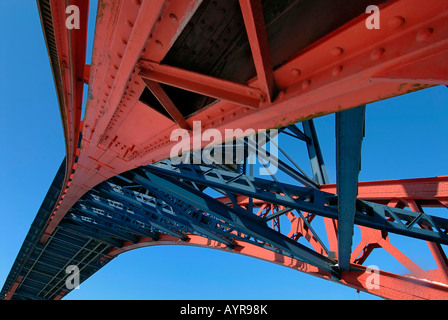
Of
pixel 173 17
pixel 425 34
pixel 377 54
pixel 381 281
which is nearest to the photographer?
pixel 425 34

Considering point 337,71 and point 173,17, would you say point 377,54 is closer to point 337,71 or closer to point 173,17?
point 337,71

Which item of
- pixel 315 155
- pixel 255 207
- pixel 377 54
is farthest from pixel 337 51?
pixel 255 207

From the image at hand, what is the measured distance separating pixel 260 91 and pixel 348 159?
1.62 metres

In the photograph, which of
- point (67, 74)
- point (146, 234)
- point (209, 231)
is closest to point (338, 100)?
point (67, 74)

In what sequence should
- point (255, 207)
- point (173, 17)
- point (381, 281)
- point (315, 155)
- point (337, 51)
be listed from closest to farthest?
point (337, 51) → point (173, 17) → point (315, 155) → point (381, 281) → point (255, 207)

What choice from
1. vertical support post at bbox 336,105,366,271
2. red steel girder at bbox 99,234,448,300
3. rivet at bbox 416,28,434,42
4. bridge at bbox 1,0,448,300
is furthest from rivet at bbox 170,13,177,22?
red steel girder at bbox 99,234,448,300

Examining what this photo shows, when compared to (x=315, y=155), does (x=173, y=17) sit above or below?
below

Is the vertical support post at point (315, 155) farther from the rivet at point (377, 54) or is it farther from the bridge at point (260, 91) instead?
the rivet at point (377, 54)

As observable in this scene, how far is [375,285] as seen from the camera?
6.44 meters

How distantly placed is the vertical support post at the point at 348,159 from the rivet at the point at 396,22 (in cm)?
110

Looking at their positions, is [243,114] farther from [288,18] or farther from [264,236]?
[264,236]

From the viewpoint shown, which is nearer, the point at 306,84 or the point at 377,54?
the point at 377,54

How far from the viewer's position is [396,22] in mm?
1373

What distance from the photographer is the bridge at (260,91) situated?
154 cm
